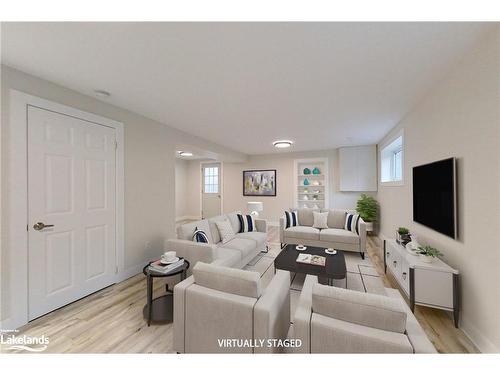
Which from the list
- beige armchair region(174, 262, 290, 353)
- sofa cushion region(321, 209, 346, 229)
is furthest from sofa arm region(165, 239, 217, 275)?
sofa cushion region(321, 209, 346, 229)

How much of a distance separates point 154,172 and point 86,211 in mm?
1102

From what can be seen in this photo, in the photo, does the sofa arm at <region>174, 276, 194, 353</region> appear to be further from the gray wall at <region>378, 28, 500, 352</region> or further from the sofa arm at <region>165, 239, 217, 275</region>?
the gray wall at <region>378, 28, 500, 352</region>

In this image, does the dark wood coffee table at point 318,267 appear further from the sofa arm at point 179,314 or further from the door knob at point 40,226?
the door knob at point 40,226

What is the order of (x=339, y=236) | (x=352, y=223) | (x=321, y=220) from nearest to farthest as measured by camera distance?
(x=339, y=236) → (x=352, y=223) → (x=321, y=220)

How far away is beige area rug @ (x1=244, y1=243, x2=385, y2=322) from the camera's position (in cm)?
248

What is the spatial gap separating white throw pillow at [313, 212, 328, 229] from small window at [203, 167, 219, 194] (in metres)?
4.10

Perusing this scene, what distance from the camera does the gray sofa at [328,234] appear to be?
3.57 meters

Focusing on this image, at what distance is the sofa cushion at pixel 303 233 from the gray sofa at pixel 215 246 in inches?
27.6

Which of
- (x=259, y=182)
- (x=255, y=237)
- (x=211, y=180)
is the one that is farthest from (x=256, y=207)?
(x=211, y=180)

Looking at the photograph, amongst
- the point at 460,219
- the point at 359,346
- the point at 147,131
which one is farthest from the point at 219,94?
the point at 460,219

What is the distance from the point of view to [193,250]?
239 centimetres

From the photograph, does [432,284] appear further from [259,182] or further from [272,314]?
[259,182]

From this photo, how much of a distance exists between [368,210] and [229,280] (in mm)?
4776
